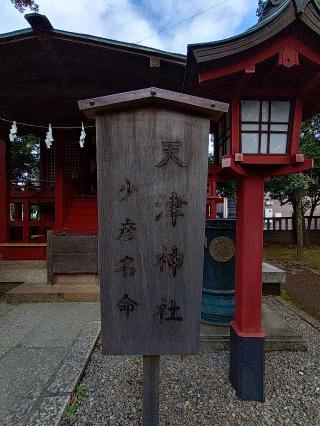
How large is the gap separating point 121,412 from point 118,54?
4.80m

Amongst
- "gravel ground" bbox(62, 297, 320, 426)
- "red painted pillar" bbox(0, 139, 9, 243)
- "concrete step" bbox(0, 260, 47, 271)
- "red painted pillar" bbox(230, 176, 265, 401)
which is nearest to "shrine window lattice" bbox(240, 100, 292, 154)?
"red painted pillar" bbox(230, 176, 265, 401)

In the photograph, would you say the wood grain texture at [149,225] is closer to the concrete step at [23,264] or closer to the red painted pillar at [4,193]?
the concrete step at [23,264]

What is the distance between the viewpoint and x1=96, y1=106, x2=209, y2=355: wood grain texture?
1884 mm

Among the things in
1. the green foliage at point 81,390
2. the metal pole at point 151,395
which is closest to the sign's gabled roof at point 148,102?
the metal pole at point 151,395

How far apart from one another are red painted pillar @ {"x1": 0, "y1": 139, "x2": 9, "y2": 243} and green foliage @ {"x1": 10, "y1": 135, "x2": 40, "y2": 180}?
6.20 metres

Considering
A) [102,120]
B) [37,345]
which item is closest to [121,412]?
[37,345]

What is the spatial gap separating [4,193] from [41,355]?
4882mm

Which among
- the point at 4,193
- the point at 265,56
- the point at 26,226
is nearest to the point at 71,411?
the point at 265,56

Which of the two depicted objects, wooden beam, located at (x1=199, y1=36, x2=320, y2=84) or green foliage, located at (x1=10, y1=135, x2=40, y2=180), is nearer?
wooden beam, located at (x1=199, y1=36, x2=320, y2=84)

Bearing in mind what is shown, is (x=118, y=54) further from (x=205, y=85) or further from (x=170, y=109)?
(x=170, y=109)

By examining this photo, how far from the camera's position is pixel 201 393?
2.80 m

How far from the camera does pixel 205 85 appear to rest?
2705 mm

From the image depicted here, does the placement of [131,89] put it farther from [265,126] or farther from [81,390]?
[81,390]

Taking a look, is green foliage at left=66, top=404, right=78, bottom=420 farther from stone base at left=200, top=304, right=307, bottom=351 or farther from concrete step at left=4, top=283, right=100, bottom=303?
concrete step at left=4, top=283, right=100, bottom=303
